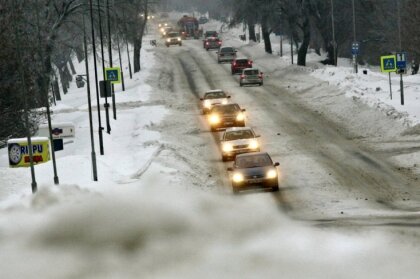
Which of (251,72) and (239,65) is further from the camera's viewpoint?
(239,65)

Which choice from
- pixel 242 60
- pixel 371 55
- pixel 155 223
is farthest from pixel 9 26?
pixel 371 55

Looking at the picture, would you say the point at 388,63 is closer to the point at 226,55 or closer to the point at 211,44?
the point at 226,55

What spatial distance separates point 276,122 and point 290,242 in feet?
99.0

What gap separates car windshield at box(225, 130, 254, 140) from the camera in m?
36.1

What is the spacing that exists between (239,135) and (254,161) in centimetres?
692

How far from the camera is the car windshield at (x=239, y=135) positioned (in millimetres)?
36062

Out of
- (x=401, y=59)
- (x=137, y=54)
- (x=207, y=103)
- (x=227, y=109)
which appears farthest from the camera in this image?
(x=137, y=54)

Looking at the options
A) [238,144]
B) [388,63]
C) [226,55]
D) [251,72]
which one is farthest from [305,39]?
[238,144]

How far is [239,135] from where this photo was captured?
3616 centimetres

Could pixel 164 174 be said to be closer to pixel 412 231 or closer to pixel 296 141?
pixel 296 141

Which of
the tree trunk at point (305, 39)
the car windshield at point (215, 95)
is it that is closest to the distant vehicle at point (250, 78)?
the tree trunk at point (305, 39)

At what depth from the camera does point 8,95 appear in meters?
38.0

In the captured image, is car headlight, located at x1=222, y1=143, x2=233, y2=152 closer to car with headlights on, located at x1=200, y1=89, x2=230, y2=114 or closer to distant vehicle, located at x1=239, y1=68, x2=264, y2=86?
car with headlights on, located at x1=200, y1=89, x2=230, y2=114

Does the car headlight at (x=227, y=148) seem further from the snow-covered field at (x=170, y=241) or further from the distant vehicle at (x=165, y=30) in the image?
the distant vehicle at (x=165, y=30)
